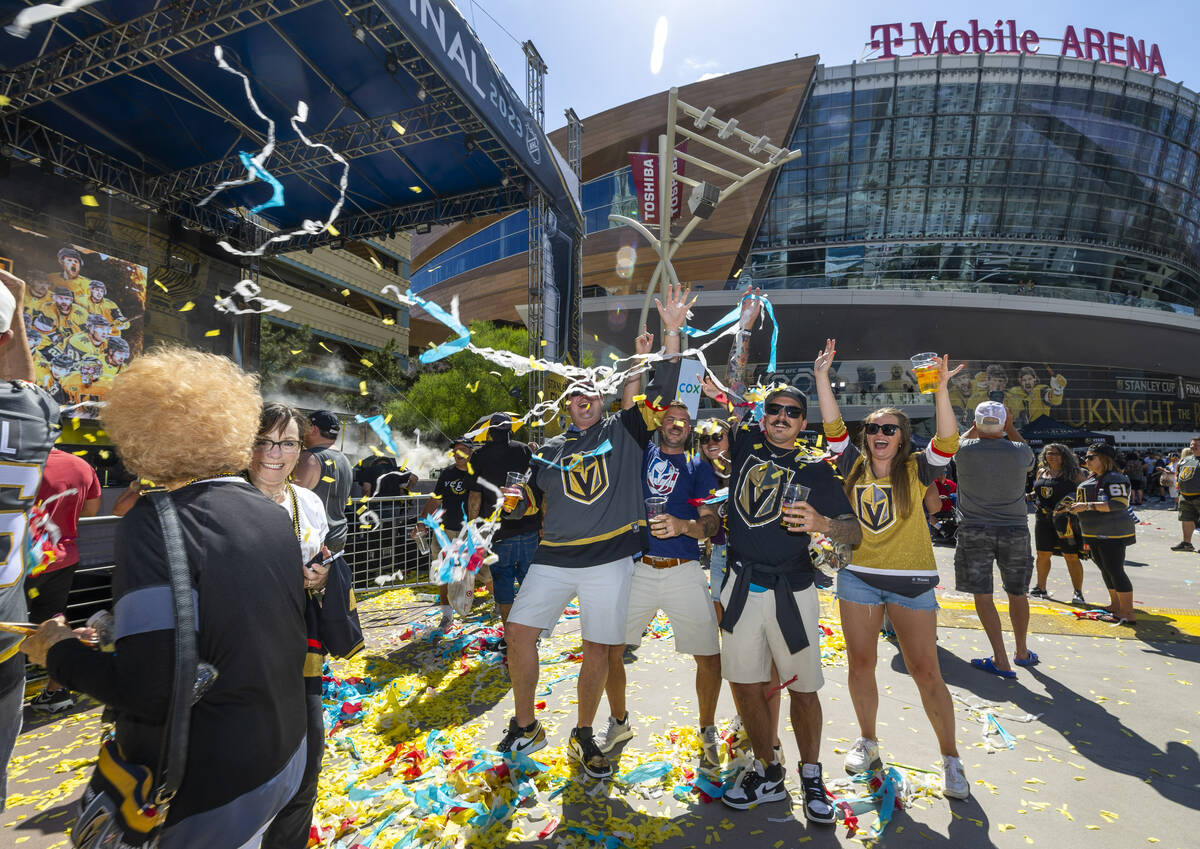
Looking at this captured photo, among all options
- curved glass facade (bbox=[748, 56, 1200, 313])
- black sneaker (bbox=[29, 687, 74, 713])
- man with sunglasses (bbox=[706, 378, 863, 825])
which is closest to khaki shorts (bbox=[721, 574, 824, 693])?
man with sunglasses (bbox=[706, 378, 863, 825])

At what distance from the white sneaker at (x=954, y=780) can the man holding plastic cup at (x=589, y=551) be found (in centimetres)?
182

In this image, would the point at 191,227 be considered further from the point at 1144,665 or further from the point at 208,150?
the point at 1144,665

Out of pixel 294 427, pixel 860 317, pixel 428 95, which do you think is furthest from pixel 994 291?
pixel 294 427

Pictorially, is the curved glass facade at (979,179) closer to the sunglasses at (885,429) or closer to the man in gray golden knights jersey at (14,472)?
the sunglasses at (885,429)

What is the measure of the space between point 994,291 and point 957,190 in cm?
740

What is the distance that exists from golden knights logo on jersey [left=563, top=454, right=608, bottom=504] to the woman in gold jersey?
1.38 metres

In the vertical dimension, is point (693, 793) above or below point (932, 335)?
below

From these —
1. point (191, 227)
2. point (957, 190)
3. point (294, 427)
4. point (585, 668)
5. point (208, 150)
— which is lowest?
point (585, 668)

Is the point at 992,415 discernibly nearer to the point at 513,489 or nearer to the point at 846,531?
the point at 846,531

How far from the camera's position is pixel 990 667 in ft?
16.0

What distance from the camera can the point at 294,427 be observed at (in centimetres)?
274

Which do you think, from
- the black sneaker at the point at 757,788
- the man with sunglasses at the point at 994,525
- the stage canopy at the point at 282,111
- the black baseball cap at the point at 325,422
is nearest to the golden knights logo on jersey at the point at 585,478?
the black sneaker at the point at 757,788

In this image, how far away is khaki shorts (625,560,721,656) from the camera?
343 cm

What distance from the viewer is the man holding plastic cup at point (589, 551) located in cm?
343
